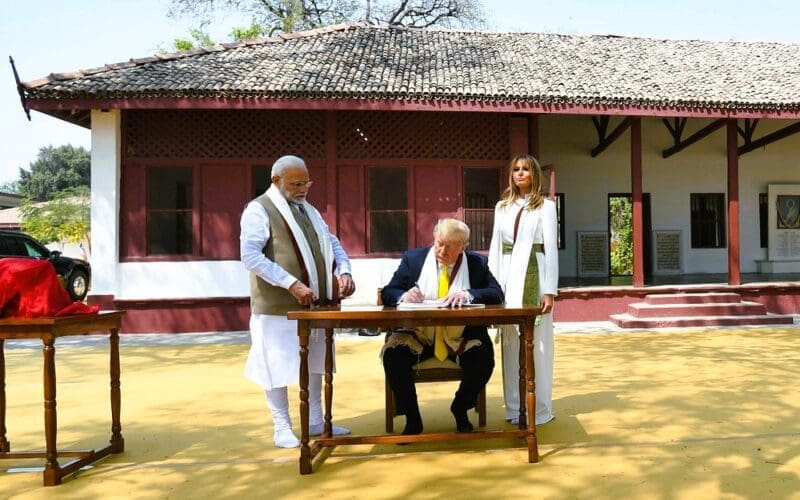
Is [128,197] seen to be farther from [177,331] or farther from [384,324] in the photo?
[384,324]

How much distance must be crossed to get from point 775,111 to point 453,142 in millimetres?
4952

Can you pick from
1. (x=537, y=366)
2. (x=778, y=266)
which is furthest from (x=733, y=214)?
(x=537, y=366)

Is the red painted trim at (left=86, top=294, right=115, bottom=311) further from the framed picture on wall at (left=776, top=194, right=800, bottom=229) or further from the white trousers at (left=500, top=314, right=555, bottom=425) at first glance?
the framed picture on wall at (left=776, top=194, right=800, bottom=229)

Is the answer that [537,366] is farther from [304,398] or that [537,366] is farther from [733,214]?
[733,214]

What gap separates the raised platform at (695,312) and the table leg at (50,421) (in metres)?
7.28

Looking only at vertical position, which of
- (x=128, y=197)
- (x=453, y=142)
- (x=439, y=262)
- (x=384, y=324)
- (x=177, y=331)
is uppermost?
(x=453, y=142)

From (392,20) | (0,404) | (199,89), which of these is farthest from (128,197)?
(392,20)

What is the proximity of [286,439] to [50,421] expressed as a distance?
112cm

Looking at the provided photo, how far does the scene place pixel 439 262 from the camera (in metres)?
3.35

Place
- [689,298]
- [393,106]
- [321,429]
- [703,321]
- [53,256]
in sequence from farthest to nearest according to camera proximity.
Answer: [53,256]
[689,298]
[393,106]
[703,321]
[321,429]

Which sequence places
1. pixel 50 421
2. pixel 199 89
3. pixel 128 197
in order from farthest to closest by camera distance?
pixel 128 197 < pixel 199 89 < pixel 50 421

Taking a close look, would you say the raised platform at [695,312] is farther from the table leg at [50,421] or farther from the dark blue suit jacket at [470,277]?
the table leg at [50,421]

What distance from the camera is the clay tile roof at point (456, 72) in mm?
8453

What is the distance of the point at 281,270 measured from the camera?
3086mm
